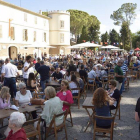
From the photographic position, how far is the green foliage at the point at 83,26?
44312mm

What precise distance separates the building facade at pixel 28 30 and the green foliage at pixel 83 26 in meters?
10.6

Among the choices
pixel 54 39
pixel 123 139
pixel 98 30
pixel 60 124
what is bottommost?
pixel 123 139

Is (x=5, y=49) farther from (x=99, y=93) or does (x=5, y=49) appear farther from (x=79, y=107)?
(x=99, y=93)

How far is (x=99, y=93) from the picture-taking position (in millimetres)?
3828

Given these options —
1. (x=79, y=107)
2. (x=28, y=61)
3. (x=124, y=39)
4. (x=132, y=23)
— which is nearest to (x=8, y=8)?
(x=28, y=61)

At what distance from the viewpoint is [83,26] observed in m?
45.5

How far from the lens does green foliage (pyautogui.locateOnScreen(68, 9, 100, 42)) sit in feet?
145

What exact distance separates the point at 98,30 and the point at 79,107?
40.1m

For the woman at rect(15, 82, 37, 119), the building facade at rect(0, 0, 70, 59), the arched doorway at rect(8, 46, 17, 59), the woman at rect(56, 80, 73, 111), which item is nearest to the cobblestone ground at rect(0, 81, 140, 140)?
the woman at rect(56, 80, 73, 111)

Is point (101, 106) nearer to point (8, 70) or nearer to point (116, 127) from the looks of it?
point (116, 127)

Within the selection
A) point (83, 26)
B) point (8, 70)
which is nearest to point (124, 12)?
point (83, 26)

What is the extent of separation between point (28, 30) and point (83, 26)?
19849 millimetres

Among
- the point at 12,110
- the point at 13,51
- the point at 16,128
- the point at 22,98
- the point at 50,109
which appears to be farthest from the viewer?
the point at 13,51

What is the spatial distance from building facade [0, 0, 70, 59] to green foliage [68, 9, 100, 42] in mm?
10613
